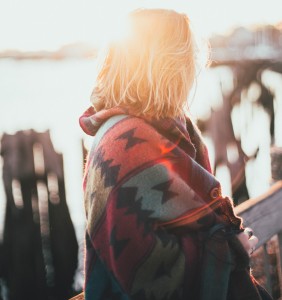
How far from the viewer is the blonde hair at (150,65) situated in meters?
1.41

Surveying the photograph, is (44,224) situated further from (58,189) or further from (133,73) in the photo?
(133,73)

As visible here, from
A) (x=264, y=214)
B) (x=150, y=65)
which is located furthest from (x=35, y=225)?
(x=150, y=65)

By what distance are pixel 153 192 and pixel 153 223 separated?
9 cm

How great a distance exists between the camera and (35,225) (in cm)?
485

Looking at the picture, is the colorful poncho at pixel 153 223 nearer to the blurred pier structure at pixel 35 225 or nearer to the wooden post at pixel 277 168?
the wooden post at pixel 277 168

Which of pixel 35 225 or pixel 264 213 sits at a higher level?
pixel 264 213

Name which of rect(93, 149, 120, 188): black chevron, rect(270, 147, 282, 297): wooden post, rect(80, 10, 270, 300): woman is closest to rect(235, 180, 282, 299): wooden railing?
rect(270, 147, 282, 297): wooden post

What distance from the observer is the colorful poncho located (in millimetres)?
1264

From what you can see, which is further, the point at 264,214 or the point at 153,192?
the point at 264,214

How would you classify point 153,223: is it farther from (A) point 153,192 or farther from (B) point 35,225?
(B) point 35,225

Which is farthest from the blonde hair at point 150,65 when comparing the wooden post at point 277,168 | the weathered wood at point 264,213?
the wooden post at point 277,168

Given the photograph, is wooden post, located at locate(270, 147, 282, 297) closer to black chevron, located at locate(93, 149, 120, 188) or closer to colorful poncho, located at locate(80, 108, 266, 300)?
colorful poncho, located at locate(80, 108, 266, 300)

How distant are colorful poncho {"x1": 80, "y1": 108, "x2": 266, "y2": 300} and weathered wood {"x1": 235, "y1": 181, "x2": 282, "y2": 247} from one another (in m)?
0.53

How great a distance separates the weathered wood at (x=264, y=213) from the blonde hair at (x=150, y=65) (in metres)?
0.71
